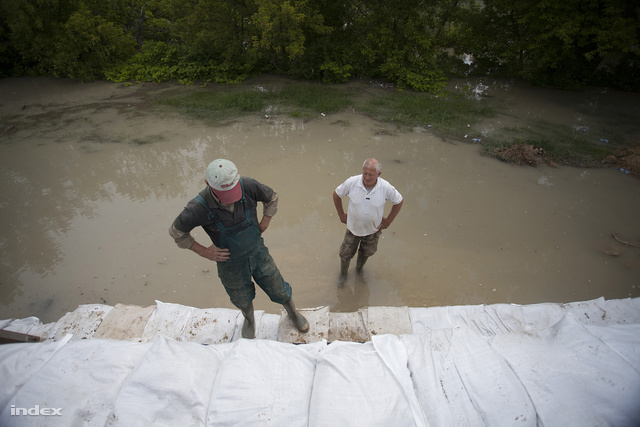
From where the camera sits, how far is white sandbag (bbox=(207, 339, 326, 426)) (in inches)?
68.6

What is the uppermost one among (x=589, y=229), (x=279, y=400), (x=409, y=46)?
(x=409, y=46)

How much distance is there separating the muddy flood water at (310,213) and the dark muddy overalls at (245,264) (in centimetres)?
101

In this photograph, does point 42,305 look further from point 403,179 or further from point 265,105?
point 265,105

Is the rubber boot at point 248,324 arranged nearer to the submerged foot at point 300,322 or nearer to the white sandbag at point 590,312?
the submerged foot at point 300,322

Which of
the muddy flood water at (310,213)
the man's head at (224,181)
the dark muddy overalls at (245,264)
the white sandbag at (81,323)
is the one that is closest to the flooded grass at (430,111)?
the muddy flood water at (310,213)

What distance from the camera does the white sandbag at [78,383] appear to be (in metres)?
1.63

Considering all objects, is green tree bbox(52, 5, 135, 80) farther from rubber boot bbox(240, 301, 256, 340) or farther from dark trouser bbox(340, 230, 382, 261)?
rubber boot bbox(240, 301, 256, 340)

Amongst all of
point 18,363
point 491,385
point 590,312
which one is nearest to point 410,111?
point 590,312

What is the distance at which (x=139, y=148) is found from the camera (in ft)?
21.9

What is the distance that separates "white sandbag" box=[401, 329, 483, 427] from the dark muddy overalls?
1.14 m

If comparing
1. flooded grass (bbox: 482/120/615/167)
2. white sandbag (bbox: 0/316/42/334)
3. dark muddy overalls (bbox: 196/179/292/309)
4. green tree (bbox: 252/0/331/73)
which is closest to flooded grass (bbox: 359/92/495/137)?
flooded grass (bbox: 482/120/615/167)

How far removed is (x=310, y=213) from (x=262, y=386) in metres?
3.34

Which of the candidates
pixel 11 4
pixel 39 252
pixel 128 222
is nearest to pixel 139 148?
pixel 128 222

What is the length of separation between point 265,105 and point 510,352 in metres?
7.71
